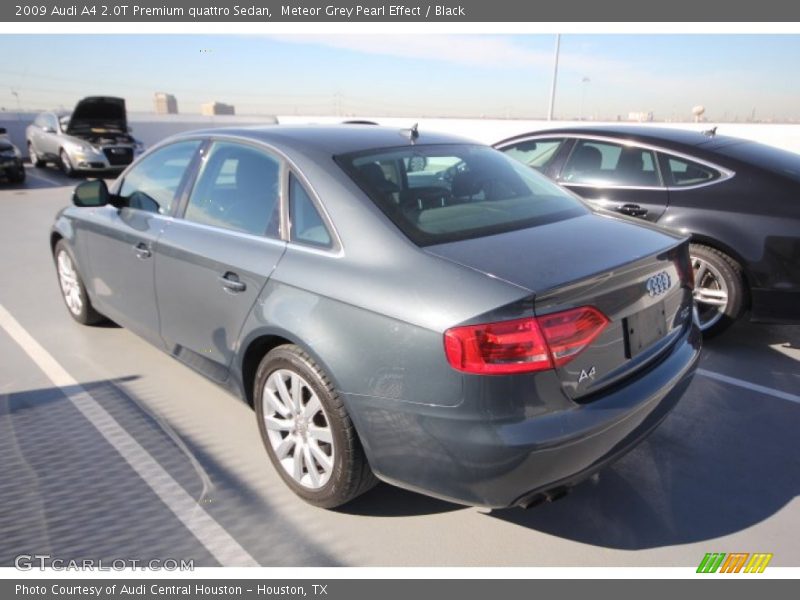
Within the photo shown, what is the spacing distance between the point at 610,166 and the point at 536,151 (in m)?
0.87

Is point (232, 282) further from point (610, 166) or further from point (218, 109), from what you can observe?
point (218, 109)

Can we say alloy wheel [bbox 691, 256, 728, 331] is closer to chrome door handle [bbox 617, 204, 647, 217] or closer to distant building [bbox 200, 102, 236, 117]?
chrome door handle [bbox 617, 204, 647, 217]

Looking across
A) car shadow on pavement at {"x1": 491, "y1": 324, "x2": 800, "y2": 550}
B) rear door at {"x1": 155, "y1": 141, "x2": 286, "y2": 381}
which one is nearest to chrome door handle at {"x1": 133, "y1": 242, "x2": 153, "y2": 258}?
rear door at {"x1": 155, "y1": 141, "x2": 286, "y2": 381}

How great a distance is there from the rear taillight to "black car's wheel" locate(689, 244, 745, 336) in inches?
108

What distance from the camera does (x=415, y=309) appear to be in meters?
2.03

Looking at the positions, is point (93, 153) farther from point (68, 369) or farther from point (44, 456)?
point (44, 456)

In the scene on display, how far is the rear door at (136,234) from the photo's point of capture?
3.44m

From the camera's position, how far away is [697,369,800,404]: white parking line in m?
3.57

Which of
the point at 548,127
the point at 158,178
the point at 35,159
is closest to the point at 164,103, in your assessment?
the point at 35,159

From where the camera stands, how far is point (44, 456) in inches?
116

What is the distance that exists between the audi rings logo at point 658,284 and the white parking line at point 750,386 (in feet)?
5.66

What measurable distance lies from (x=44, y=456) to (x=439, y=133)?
2808 millimetres

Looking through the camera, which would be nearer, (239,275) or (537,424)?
(537,424)
